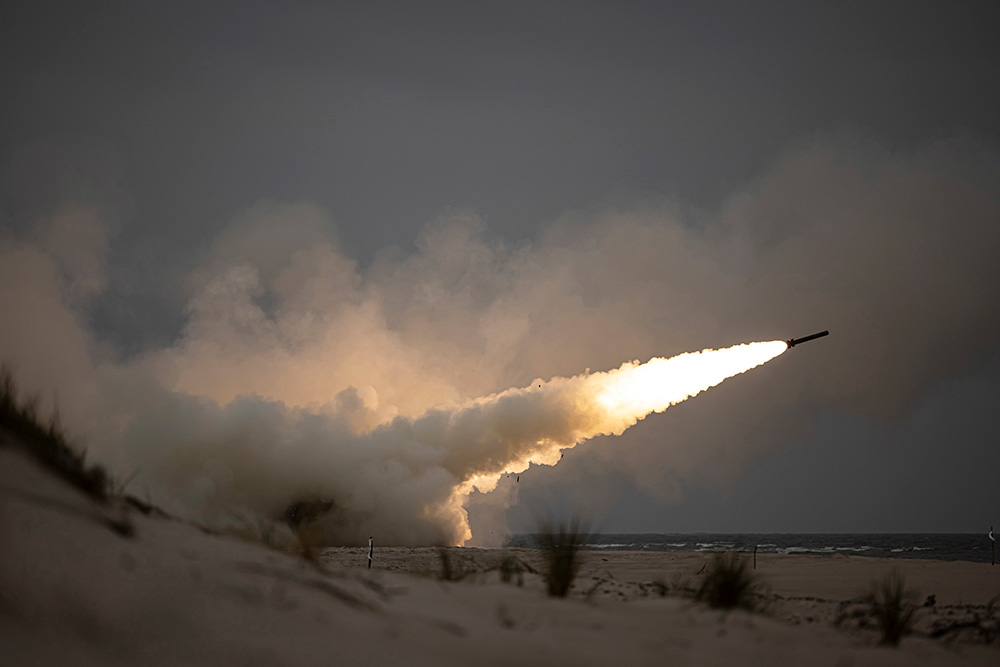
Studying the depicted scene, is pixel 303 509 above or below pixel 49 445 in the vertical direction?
below

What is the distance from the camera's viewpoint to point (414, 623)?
12.7 ft

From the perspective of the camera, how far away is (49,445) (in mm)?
4523

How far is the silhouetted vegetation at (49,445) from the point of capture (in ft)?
13.8

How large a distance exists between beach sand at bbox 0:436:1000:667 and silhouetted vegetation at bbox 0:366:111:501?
0.49 feet

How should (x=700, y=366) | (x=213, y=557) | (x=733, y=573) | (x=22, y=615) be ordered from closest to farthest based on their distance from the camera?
(x=22, y=615)
(x=213, y=557)
(x=733, y=573)
(x=700, y=366)

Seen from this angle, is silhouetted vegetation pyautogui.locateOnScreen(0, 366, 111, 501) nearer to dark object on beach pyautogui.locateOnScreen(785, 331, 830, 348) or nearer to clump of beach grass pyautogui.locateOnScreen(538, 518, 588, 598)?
clump of beach grass pyautogui.locateOnScreen(538, 518, 588, 598)

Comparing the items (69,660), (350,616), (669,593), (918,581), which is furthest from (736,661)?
(918,581)

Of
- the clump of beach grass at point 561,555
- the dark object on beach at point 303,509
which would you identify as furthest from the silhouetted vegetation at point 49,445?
the dark object on beach at point 303,509

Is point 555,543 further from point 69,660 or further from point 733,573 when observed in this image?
point 69,660

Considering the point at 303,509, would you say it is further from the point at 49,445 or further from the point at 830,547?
the point at 830,547

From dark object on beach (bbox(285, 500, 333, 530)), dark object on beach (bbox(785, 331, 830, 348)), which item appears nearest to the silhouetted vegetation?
dark object on beach (bbox(785, 331, 830, 348))

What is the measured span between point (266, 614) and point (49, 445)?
2037 millimetres

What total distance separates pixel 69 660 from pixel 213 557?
1228 millimetres

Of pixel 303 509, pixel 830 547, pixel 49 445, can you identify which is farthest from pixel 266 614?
pixel 830 547
